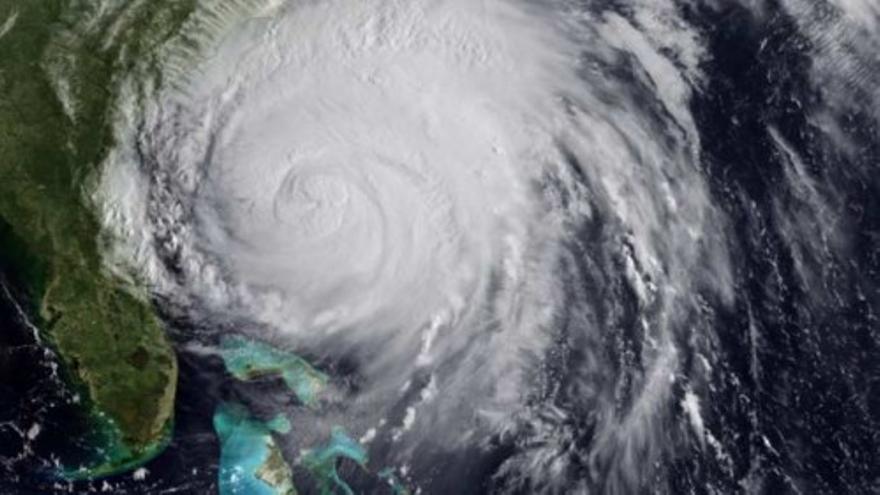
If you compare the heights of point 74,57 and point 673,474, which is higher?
point 74,57

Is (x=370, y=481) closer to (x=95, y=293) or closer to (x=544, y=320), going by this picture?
(x=544, y=320)

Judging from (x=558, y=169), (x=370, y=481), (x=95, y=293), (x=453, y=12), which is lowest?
(x=370, y=481)

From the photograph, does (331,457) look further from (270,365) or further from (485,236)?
(485,236)

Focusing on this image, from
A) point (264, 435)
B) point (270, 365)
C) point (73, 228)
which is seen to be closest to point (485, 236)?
point (270, 365)

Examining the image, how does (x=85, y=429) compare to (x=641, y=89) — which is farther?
(x=641, y=89)

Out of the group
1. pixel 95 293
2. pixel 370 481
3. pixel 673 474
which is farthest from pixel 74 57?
pixel 673 474

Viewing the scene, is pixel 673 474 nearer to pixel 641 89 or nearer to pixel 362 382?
pixel 362 382
